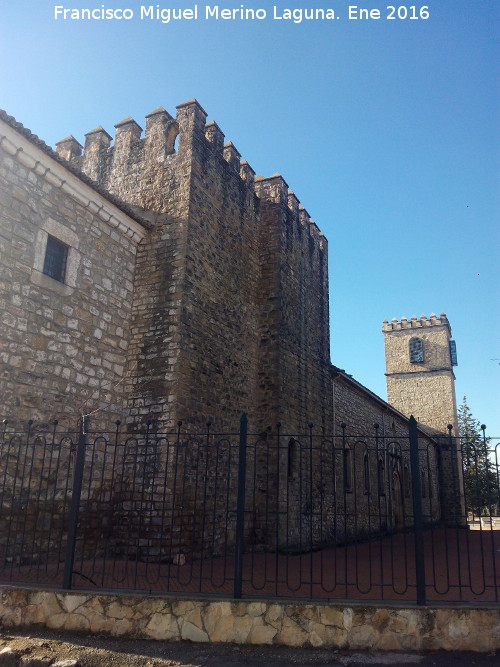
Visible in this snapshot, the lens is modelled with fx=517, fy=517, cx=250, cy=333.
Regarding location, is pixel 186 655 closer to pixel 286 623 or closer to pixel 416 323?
pixel 286 623

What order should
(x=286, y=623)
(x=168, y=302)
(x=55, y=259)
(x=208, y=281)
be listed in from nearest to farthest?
(x=286, y=623)
(x=55, y=259)
(x=168, y=302)
(x=208, y=281)

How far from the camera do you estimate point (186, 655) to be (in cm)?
449

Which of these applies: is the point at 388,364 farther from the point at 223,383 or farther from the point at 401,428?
the point at 223,383

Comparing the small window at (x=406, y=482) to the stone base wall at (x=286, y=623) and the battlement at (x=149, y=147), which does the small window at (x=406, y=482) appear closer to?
the battlement at (x=149, y=147)

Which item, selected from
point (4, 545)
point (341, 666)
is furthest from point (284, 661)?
point (4, 545)

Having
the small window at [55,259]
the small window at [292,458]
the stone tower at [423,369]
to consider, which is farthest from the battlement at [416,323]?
the small window at [55,259]

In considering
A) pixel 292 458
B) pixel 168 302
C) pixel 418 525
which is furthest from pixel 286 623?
pixel 292 458

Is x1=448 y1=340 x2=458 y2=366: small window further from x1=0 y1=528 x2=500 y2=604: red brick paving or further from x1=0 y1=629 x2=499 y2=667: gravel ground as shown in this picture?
x1=0 y1=629 x2=499 y2=667: gravel ground

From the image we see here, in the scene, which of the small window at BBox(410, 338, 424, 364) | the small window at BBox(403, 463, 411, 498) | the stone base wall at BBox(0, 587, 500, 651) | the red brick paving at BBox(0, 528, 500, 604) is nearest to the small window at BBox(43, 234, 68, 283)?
the red brick paving at BBox(0, 528, 500, 604)

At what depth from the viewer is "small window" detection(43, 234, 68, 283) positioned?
26.9 ft

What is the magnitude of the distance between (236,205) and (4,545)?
8558 millimetres

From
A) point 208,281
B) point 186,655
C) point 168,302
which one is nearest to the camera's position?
point 186,655

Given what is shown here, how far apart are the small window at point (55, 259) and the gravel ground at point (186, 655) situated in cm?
527

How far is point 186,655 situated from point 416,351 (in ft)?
106
